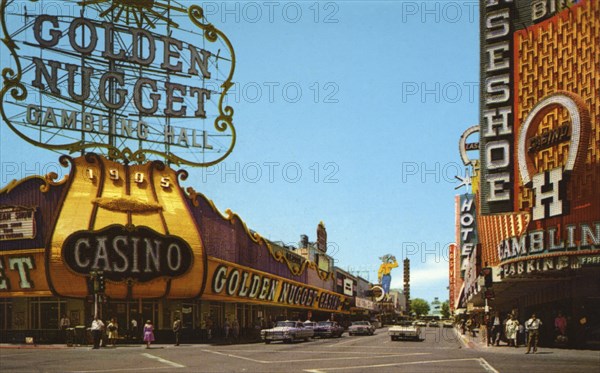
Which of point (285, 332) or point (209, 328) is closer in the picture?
A: point (285, 332)

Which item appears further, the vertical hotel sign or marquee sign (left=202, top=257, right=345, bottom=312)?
marquee sign (left=202, top=257, right=345, bottom=312)

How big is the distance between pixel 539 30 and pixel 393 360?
21349 millimetres

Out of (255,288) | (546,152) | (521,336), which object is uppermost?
(546,152)

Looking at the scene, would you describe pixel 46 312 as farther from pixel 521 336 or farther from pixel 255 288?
pixel 521 336

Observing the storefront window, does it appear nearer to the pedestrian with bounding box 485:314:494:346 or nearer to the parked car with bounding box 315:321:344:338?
the parked car with bounding box 315:321:344:338

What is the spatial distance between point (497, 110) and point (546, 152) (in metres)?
4.92

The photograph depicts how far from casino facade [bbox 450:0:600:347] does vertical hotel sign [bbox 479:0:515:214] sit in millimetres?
55

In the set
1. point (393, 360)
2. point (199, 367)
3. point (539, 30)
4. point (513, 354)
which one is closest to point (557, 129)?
point (539, 30)

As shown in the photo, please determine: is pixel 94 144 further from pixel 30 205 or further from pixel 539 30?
pixel 539 30

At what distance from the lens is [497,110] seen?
42.8m

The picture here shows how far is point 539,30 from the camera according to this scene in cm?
4153

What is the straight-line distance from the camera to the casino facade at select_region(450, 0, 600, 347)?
116 ft

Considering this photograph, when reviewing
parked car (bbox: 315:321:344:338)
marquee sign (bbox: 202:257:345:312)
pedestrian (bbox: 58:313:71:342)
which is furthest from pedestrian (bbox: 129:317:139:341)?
parked car (bbox: 315:321:344:338)

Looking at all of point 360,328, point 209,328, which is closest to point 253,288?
point 209,328
